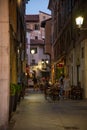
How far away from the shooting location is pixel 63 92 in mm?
37406

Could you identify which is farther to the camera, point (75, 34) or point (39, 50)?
point (39, 50)

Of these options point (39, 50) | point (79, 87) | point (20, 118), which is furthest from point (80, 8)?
point (39, 50)

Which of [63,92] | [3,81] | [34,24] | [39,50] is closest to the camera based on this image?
[3,81]

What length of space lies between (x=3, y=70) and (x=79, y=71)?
22575mm

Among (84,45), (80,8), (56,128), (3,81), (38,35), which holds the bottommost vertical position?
(56,128)

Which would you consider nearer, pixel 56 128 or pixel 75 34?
pixel 56 128

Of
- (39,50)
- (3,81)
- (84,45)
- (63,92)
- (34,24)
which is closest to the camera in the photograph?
(3,81)

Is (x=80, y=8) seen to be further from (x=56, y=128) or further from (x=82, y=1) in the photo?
(x=56, y=128)

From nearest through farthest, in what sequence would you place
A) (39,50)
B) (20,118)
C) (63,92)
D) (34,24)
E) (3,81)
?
(3,81)
(20,118)
(63,92)
(39,50)
(34,24)

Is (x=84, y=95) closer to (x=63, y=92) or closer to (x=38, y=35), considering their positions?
(x=63, y=92)

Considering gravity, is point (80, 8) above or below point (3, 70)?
above

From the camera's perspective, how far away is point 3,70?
1600 cm

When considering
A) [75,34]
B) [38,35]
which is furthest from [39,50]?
[75,34]

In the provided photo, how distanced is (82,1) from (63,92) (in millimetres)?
7706
